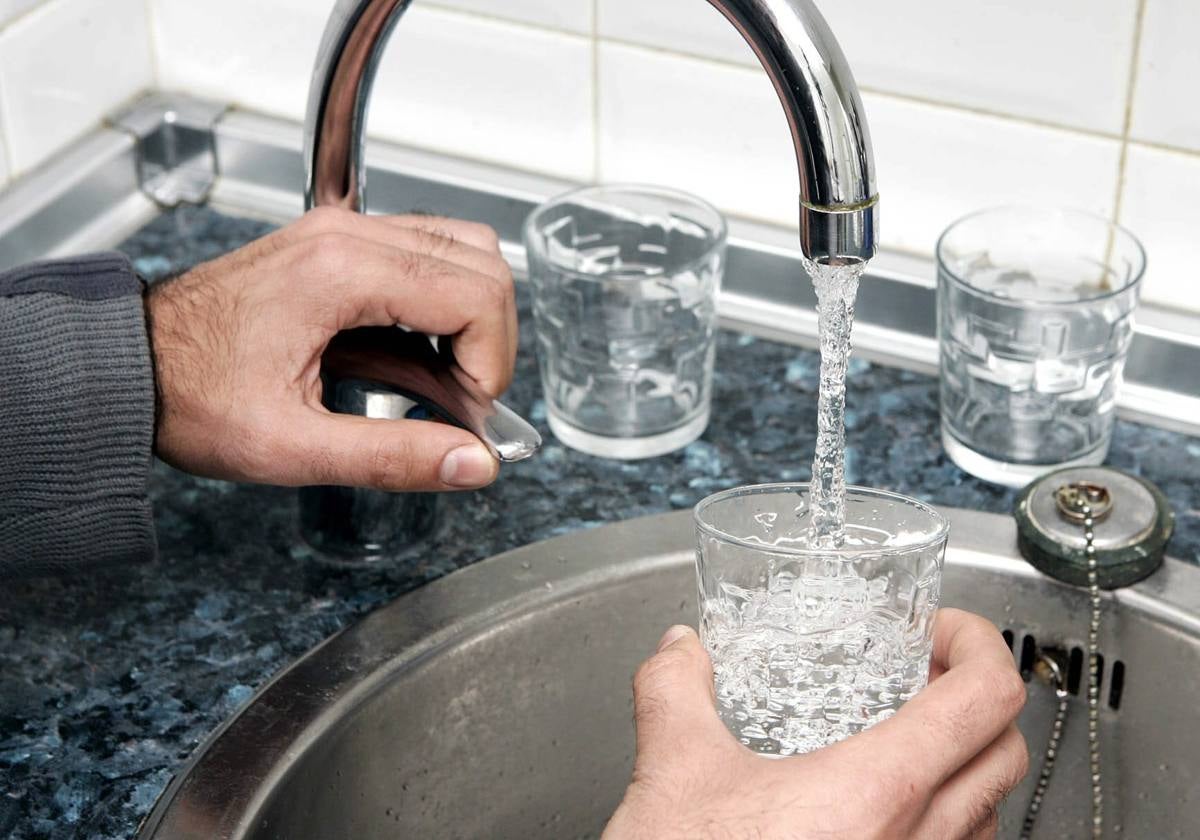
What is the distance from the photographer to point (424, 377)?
858mm

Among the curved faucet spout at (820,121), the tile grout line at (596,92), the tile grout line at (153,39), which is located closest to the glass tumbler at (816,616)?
the curved faucet spout at (820,121)

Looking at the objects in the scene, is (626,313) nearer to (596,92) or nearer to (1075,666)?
(596,92)

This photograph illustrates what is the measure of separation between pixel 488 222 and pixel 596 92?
0.43ft

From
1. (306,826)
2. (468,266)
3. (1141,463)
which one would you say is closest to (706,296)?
(468,266)

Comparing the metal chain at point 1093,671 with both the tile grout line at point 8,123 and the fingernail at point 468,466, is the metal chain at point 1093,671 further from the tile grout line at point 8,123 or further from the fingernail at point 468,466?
the tile grout line at point 8,123

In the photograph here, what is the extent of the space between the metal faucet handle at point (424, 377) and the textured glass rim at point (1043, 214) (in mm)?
279

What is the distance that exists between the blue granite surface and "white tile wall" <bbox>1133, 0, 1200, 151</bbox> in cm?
18

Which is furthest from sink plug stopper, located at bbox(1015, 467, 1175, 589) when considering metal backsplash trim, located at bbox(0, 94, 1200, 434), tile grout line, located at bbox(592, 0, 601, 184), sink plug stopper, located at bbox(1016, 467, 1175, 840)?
tile grout line, located at bbox(592, 0, 601, 184)

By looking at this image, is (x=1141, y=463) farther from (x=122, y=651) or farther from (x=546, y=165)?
(x=122, y=651)

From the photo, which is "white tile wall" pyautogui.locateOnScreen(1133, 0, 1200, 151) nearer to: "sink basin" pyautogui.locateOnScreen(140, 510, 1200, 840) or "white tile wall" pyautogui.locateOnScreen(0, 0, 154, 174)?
"sink basin" pyautogui.locateOnScreen(140, 510, 1200, 840)

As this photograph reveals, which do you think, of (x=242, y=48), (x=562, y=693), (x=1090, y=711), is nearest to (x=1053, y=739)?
(x=1090, y=711)

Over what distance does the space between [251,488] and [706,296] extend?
0.98 feet

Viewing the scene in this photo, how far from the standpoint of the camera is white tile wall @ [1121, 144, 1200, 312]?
0.97 m

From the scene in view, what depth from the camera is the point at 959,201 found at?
1.05 m
